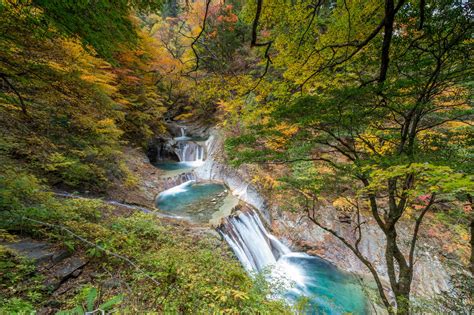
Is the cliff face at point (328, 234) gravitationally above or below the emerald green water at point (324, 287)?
above

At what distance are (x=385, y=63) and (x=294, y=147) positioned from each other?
186 centimetres

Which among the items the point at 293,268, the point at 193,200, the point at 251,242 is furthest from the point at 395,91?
the point at 193,200

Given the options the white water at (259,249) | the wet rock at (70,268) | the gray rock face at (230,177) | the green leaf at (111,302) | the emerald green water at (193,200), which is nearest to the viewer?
the green leaf at (111,302)

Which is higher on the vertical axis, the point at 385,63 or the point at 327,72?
the point at 327,72

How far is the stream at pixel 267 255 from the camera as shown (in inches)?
216

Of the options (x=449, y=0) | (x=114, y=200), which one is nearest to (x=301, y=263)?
(x=114, y=200)

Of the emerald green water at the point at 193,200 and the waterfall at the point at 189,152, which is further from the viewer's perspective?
the waterfall at the point at 189,152

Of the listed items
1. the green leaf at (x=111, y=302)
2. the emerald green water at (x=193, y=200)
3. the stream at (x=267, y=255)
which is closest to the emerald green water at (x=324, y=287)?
the stream at (x=267, y=255)

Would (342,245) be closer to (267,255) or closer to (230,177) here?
(267,255)

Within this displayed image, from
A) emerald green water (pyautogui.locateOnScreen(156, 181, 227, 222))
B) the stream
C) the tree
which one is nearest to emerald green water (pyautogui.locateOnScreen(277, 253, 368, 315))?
the stream

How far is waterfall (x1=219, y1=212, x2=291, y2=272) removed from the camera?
232 inches

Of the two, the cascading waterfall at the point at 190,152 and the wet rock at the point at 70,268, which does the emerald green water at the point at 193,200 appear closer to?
the cascading waterfall at the point at 190,152

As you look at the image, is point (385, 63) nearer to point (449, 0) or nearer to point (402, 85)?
point (402, 85)

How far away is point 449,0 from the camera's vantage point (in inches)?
83.4
